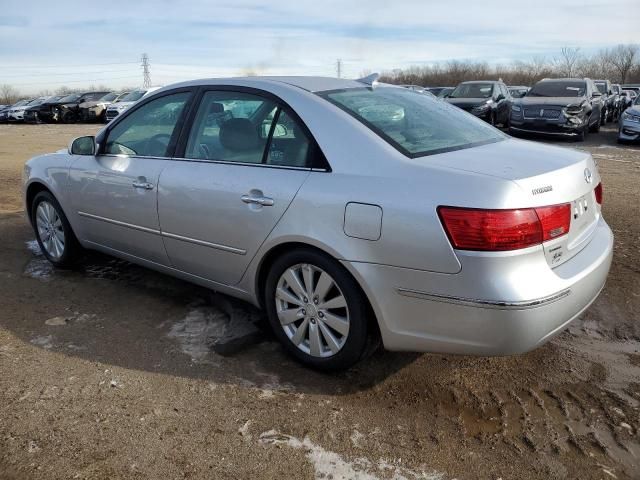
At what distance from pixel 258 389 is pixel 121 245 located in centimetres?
183

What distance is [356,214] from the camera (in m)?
2.77

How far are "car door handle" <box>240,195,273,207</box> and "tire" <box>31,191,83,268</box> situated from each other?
223 cm

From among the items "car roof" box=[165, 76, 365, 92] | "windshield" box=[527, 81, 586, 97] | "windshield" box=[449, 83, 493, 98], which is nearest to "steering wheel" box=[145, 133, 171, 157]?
"car roof" box=[165, 76, 365, 92]

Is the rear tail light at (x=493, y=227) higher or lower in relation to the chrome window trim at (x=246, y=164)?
lower

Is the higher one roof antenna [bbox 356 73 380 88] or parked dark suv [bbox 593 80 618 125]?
roof antenna [bbox 356 73 380 88]

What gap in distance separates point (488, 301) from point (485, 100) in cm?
1664

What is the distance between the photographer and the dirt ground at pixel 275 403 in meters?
2.49

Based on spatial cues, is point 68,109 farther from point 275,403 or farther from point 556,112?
point 275,403

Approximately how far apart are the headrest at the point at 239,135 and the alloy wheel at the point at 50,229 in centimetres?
205

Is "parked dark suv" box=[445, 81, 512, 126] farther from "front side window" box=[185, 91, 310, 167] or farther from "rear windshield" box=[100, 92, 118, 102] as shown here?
"rear windshield" box=[100, 92, 118, 102]

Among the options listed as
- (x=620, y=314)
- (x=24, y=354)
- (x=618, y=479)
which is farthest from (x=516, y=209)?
(x=24, y=354)

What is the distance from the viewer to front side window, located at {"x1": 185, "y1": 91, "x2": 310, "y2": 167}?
321cm

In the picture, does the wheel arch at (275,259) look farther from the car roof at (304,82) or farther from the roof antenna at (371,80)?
the roof antenna at (371,80)

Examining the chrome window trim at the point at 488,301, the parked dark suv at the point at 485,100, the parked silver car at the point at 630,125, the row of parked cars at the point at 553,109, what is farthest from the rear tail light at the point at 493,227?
the parked dark suv at the point at 485,100
